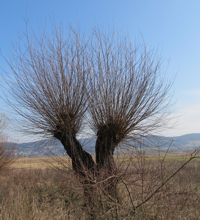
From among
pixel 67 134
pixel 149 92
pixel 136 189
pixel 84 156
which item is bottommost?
pixel 136 189

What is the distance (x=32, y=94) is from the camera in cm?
630

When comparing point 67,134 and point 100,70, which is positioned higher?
point 100,70

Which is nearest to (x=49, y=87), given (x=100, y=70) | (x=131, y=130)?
(x=100, y=70)

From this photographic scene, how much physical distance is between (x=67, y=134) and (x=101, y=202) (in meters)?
2.46

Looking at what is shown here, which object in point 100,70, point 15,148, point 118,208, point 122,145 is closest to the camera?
point 118,208

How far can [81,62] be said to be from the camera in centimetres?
618

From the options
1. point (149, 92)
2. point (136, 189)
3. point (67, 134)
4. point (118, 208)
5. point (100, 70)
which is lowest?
point (118, 208)

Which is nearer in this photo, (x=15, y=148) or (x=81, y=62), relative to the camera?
(x=81, y=62)

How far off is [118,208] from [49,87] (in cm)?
395

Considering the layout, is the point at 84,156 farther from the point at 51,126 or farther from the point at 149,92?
the point at 149,92

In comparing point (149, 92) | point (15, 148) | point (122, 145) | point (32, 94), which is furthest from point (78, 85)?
point (15, 148)

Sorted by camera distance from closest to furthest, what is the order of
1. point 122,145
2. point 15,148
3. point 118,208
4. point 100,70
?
1. point 118,208
2. point 100,70
3. point 122,145
4. point 15,148

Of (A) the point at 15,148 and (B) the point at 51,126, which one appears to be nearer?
(B) the point at 51,126

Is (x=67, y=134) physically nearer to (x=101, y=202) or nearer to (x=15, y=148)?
(x=101, y=202)
